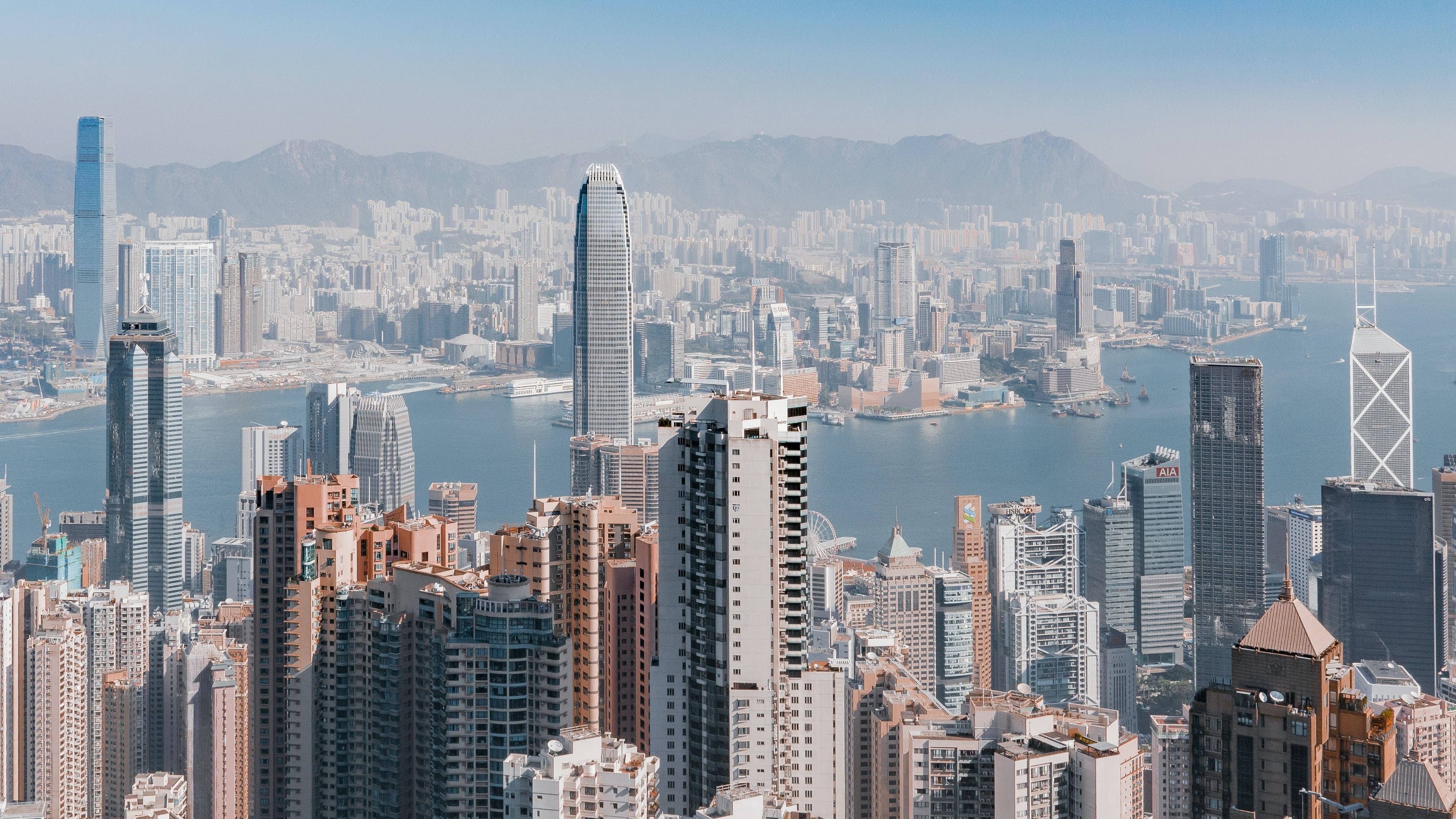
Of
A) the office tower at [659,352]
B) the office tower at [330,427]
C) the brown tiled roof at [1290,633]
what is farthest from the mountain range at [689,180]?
the brown tiled roof at [1290,633]

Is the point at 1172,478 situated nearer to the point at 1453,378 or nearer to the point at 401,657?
the point at 1453,378

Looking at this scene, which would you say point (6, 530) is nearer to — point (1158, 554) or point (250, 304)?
point (1158, 554)

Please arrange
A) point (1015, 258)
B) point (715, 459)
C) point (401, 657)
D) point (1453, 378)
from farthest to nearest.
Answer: point (1015, 258) < point (1453, 378) < point (401, 657) < point (715, 459)

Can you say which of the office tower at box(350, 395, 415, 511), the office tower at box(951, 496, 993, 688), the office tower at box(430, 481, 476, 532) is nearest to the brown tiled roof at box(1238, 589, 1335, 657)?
the office tower at box(951, 496, 993, 688)

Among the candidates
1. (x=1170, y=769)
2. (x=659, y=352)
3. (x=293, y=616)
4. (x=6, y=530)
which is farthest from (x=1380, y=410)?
(x=6, y=530)

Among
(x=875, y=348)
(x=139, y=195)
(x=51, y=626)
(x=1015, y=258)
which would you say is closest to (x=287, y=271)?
(x=139, y=195)

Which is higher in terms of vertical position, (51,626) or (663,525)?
(663,525)

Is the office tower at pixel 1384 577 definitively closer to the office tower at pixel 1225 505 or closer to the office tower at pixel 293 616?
the office tower at pixel 1225 505
